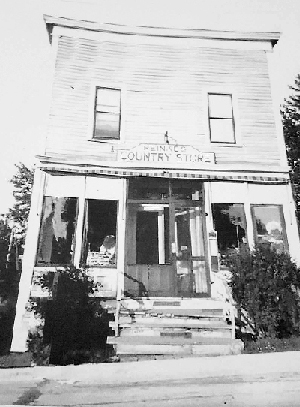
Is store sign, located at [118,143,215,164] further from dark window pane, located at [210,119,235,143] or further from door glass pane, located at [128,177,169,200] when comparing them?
dark window pane, located at [210,119,235,143]

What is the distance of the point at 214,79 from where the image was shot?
697 cm

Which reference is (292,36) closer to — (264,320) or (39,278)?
(264,320)

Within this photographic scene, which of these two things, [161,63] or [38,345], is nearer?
[38,345]

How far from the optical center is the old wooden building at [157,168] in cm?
569

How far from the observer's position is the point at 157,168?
235 inches

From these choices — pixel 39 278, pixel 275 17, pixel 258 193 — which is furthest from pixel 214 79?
pixel 39 278

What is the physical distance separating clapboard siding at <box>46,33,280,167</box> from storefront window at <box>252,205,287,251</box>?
0.97 meters

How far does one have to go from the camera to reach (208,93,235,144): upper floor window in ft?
21.9

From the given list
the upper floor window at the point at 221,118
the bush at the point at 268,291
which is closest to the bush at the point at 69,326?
the bush at the point at 268,291

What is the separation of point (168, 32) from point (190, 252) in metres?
4.85

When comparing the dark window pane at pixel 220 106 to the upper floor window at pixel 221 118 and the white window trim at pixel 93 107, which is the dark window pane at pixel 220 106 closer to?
the upper floor window at pixel 221 118

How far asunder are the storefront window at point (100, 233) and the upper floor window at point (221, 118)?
268 cm

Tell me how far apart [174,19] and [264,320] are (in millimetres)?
5294

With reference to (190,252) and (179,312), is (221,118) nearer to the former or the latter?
(190,252)
